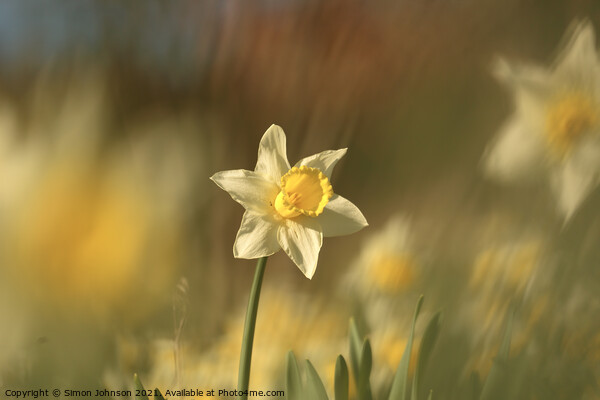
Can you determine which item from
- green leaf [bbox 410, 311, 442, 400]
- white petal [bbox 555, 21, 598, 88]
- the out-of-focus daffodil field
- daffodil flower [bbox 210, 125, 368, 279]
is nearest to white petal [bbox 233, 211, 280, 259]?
daffodil flower [bbox 210, 125, 368, 279]

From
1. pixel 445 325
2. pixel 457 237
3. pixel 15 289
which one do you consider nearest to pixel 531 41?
pixel 457 237

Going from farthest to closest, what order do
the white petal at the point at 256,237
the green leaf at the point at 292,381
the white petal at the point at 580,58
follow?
the white petal at the point at 580,58 < the green leaf at the point at 292,381 < the white petal at the point at 256,237

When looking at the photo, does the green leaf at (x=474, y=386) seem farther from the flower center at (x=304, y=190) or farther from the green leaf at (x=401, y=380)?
the flower center at (x=304, y=190)

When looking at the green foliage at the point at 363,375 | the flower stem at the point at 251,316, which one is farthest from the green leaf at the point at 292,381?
the flower stem at the point at 251,316

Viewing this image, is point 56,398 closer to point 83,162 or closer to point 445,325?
point 83,162

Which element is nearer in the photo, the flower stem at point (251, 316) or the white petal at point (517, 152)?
the flower stem at point (251, 316)

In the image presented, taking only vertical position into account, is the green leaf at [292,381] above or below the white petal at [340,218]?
below

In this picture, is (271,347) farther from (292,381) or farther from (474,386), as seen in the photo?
(474,386)

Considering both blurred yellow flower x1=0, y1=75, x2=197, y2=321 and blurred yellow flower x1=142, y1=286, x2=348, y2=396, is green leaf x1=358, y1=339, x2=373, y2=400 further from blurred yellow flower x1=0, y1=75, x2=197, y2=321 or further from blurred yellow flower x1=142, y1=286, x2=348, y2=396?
blurred yellow flower x1=0, y1=75, x2=197, y2=321

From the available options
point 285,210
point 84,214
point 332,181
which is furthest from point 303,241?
point 84,214
